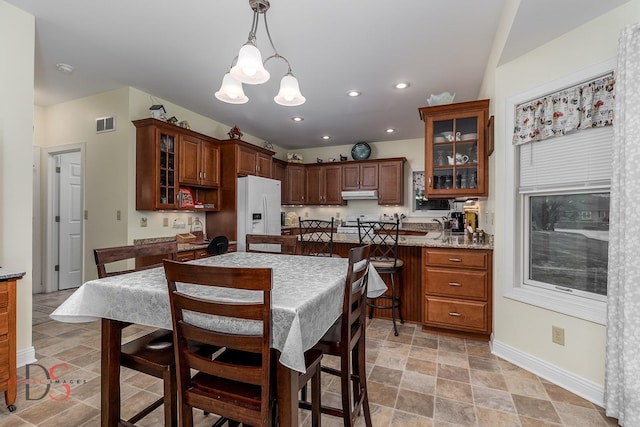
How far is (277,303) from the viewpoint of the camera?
3.62 feet

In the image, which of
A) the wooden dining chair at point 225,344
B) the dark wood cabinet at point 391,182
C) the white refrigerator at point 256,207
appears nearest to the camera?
the wooden dining chair at point 225,344

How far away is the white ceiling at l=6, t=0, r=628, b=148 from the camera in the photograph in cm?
215

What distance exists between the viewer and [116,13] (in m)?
2.25

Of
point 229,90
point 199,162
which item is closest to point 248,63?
point 229,90

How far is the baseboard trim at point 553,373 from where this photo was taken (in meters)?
1.94

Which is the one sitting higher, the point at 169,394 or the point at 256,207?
the point at 256,207

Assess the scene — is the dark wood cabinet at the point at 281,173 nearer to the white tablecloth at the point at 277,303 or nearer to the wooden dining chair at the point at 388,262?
the wooden dining chair at the point at 388,262

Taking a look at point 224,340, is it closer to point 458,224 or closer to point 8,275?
point 8,275

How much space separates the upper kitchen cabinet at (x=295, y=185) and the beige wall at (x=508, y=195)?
406cm

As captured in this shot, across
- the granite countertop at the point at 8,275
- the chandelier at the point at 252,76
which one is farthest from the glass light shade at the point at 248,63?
the granite countertop at the point at 8,275

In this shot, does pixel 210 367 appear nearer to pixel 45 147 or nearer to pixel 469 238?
pixel 469 238

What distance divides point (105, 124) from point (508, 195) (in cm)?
427

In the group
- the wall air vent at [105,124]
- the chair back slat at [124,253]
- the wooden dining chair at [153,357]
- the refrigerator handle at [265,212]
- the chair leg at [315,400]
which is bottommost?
the chair leg at [315,400]

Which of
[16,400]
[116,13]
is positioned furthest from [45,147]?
[16,400]
